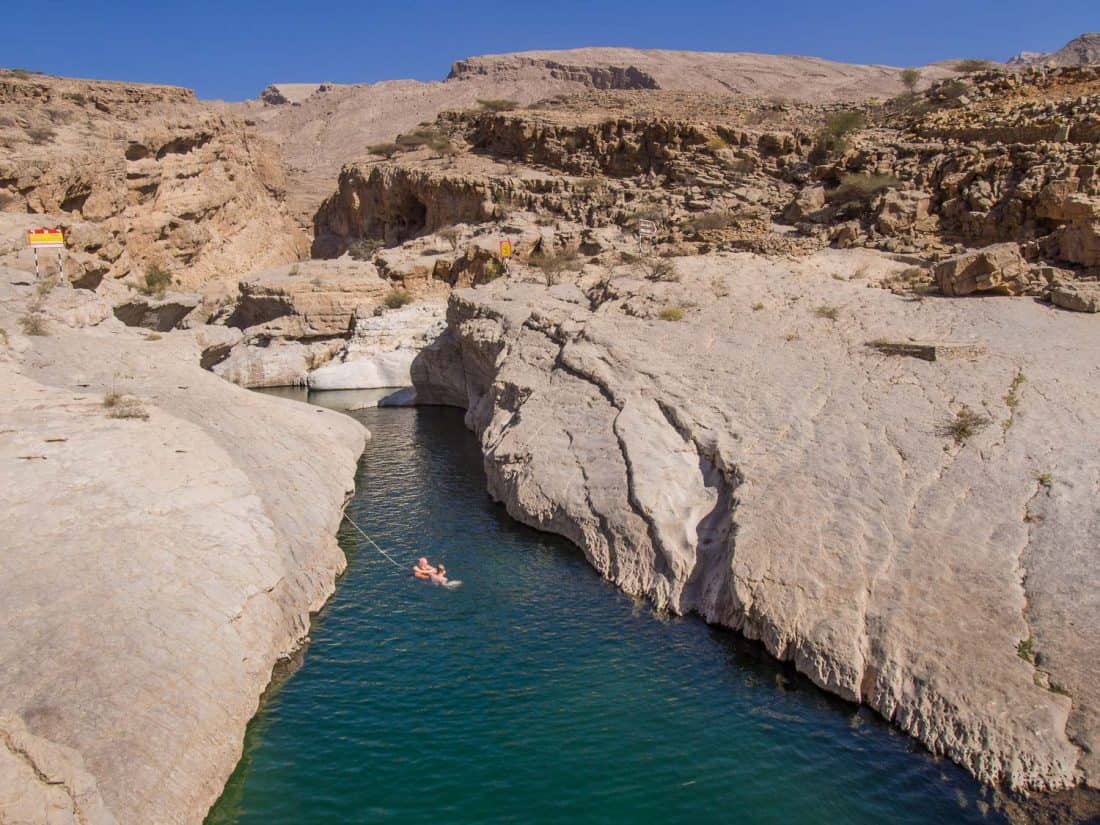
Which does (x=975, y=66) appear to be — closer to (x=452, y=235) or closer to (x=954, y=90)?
(x=954, y=90)

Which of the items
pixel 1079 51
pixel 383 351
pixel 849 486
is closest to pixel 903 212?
pixel 849 486

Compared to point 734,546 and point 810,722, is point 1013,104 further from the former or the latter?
point 810,722

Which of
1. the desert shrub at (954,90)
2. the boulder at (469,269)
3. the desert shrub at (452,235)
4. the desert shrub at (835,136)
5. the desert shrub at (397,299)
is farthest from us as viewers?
the desert shrub at (452,235)

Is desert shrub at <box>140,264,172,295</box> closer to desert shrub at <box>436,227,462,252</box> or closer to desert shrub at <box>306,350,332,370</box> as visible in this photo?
desert shrub at <box>306,350,332,370</box>

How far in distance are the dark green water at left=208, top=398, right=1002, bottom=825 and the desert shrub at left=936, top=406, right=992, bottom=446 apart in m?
4.57

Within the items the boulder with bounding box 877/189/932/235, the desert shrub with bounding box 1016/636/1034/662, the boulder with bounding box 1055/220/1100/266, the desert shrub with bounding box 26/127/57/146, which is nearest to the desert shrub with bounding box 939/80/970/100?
the boulder with bounding box 877/189/932/235

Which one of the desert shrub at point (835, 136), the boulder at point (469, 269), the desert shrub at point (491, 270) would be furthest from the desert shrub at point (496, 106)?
the desert shrub at point (835, 136)

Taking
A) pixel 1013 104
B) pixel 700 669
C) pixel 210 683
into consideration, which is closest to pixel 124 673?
pixel 210 683

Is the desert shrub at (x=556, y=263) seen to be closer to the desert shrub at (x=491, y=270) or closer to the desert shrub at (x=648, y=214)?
the desert shrub at (x=491, y=270)

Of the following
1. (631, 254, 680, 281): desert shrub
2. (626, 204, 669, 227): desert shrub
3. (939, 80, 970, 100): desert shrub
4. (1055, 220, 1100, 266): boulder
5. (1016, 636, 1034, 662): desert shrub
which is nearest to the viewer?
(1016, 636, 1034, 662): desert shrub

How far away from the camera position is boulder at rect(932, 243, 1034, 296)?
17.9 meters

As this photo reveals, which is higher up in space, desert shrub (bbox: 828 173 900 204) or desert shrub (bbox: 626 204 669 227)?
desert shrub (bbox: 828 173 900 204)

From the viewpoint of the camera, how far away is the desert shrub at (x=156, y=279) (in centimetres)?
3669

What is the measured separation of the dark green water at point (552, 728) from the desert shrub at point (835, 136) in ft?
88.4
